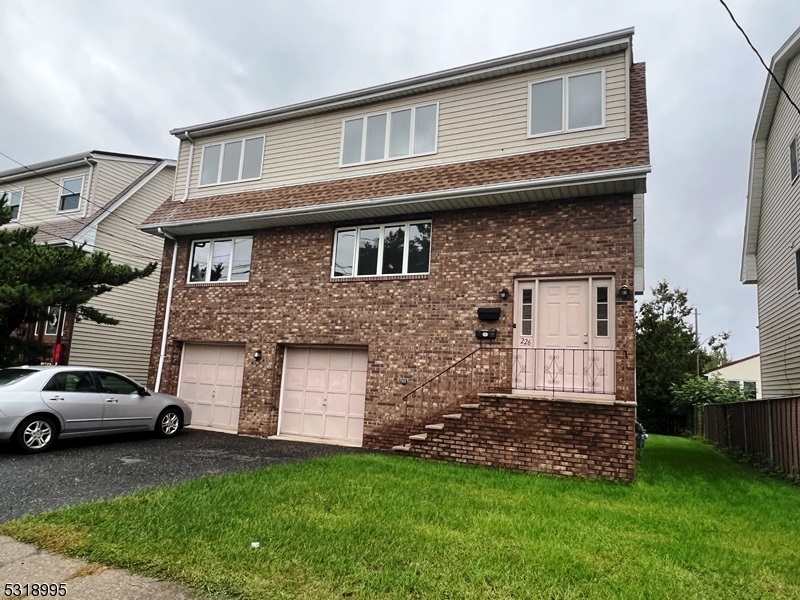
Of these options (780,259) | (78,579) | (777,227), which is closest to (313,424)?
(78,579)

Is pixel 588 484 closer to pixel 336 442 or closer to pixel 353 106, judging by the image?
pixel 336 442

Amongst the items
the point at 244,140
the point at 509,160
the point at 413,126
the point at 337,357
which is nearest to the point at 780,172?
the point at 509,160

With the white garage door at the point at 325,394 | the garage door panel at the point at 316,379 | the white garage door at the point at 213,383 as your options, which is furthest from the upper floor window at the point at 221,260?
the garage door panel at the point at 316,379

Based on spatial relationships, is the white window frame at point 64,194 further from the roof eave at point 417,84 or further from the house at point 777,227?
the house at point 777,227

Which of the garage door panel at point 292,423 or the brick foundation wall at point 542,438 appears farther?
the garage door panel at point 292,423

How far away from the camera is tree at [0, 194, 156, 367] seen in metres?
10.4

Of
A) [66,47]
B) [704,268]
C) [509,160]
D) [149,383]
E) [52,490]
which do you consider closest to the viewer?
[52,490]

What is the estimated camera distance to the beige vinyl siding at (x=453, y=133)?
30.0 feet

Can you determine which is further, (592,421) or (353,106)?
(353,106)

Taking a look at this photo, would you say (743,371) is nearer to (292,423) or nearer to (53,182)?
(292,423)

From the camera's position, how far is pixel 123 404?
9.55 metres

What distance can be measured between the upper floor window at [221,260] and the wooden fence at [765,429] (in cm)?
1109

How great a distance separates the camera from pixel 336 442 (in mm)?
10602

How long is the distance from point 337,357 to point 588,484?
5.75m
